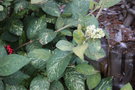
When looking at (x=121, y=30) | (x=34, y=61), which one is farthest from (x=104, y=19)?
(x=34, y=61)

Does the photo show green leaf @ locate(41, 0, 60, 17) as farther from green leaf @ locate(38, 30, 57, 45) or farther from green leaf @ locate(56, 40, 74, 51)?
green leaf @ locate(56, 40, 74, 51)

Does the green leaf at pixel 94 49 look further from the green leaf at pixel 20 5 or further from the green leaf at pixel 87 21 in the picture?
the green leaf at pixel 20 5

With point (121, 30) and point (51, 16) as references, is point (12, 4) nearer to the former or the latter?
point (51, 16)

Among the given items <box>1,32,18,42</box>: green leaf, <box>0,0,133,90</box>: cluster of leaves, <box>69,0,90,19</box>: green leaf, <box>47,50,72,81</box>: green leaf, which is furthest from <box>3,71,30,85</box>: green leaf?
<box>69,0,90,19</box>: green leaf

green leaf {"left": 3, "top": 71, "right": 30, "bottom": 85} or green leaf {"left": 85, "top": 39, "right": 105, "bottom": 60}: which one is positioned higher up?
green leaf {"left": 85, "top": 39, "right": 105, "bottom": 60}

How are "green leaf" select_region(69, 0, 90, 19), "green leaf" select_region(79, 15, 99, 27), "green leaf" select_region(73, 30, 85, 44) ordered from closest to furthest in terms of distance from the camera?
"green leaf" select_region(73, 30, 85, 44), "green leaf" select_region(79, 15, 99, 27), "green leaf" select_region(69, 0, 90, 19)

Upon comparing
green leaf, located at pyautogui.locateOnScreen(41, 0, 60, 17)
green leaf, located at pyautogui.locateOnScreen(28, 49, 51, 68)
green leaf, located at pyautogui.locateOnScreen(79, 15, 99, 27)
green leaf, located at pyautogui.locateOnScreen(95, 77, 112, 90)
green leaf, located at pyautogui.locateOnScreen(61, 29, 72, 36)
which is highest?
green leaf, located at pyautogui.locateOnScreen(79, 15, 99, 27)
